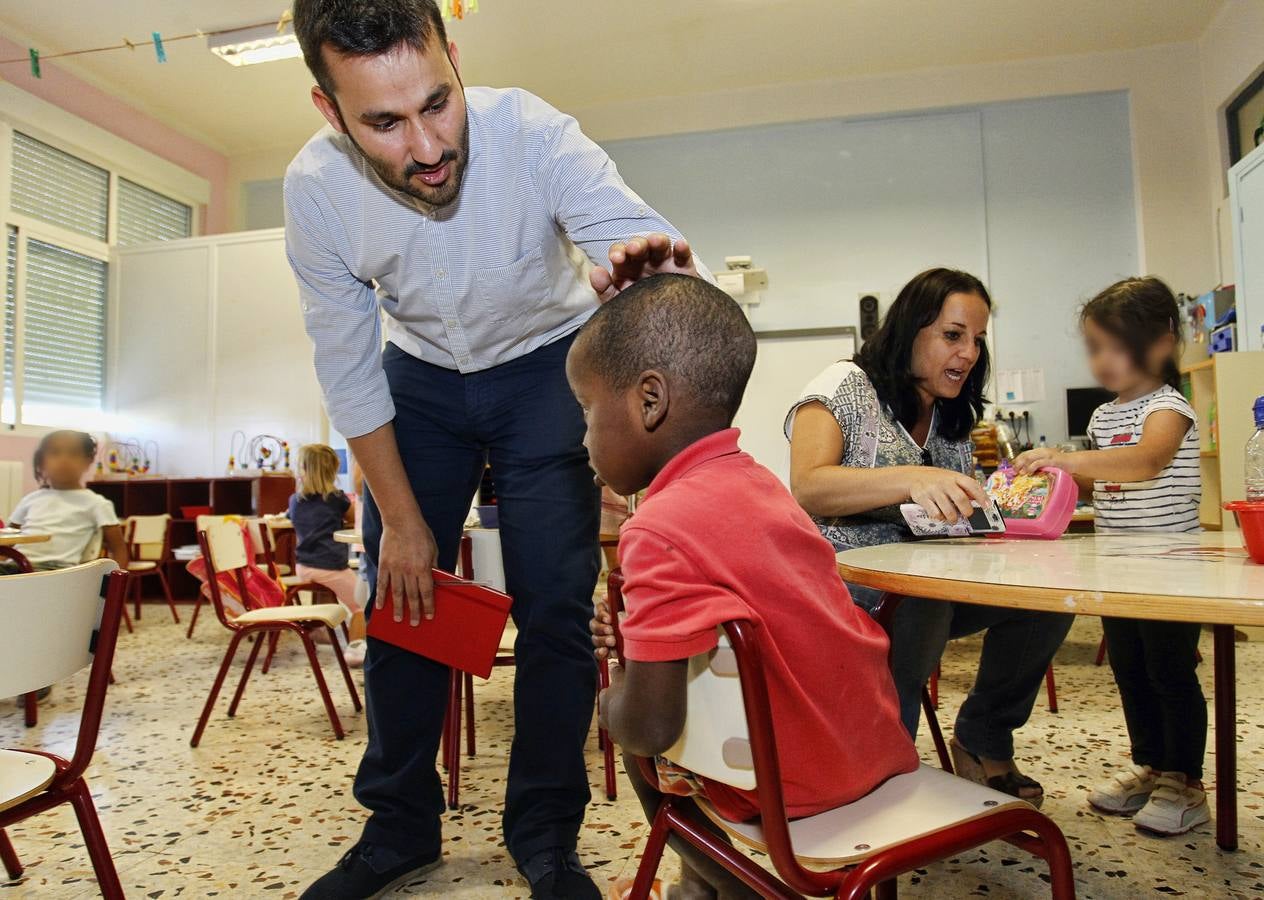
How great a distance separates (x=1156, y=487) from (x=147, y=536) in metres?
4.96

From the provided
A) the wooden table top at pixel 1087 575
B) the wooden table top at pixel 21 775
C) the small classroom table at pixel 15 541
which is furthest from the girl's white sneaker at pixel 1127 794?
the small classroom table at pixel 15 541

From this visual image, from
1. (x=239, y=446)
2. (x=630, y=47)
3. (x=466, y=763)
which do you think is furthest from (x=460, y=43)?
(x=466, y=763)

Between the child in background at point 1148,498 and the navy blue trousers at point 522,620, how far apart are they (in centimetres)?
86

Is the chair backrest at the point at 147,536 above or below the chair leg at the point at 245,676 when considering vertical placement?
above

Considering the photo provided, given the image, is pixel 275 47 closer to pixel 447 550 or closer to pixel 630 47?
pixel 630 47

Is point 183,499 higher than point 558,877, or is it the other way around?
point 183,499

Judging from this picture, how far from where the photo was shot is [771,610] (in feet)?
2.54

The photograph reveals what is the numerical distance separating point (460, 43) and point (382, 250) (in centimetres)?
486

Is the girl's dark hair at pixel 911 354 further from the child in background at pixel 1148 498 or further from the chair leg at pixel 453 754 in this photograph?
the chair leg at pixel 453 754

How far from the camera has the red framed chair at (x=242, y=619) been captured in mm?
2371

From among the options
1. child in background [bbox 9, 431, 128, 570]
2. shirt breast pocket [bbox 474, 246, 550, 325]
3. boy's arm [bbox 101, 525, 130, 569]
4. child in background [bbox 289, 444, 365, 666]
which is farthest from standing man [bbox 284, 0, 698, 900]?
boy's arm [bbox 101, 525, 130, 569]

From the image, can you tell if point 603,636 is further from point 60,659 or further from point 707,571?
point 60,659

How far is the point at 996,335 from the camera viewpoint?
5.57 meters

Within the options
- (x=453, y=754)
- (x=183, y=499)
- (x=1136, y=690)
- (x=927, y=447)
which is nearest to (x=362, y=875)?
(x=453, y=754)
